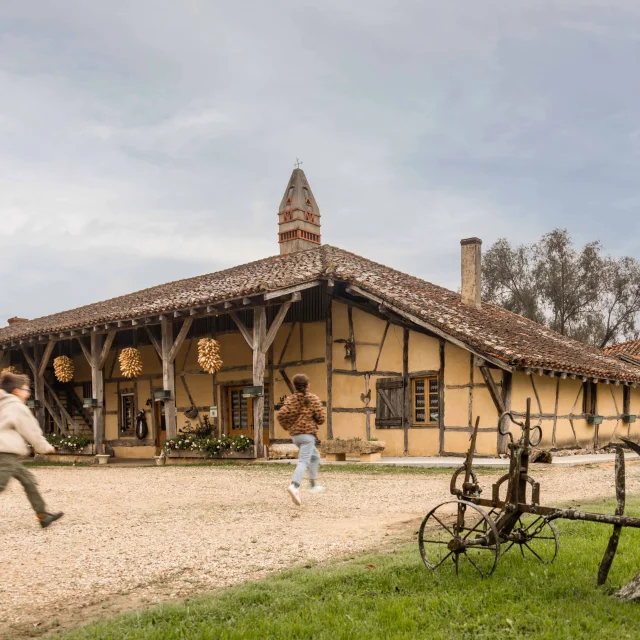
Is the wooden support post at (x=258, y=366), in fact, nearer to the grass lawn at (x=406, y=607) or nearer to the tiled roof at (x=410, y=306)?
the tiled roof at (x=410, y=306)

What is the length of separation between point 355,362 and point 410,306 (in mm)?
2492

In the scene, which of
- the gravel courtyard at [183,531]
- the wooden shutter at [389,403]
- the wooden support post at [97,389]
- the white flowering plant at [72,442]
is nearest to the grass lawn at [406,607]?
the gravel courtyard at [183,531]

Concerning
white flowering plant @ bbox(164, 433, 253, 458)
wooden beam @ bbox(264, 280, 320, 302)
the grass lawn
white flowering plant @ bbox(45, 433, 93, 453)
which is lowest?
white flowering plant @ bbox(45, 433, 93, 453)

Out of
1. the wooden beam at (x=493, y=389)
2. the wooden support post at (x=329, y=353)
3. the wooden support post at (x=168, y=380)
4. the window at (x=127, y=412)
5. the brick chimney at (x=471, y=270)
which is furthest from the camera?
the window at (x=127, y=412)

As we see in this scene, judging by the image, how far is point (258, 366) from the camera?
52.2 ft

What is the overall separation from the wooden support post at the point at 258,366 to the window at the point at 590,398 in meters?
8.25

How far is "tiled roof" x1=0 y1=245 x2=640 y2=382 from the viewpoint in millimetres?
15484

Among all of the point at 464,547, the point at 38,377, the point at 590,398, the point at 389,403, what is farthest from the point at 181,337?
the point at 464,547

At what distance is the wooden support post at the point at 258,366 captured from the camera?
625 inches

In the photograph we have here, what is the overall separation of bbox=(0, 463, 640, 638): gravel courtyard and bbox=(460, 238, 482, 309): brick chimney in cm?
723

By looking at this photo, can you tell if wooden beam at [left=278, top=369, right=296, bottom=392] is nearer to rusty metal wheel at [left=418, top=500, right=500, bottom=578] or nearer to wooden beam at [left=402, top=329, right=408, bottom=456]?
wooden beam at [left=402, top=329, right=408, bottom=456]

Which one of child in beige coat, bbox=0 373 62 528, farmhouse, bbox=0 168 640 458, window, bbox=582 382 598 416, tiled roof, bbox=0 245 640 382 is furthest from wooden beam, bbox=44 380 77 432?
child in beige coat, bbox=0 373 62 528

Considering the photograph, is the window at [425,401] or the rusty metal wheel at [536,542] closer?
the rusty metal wheel at [536,542]

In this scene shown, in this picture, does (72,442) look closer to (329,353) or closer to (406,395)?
(329,353)
